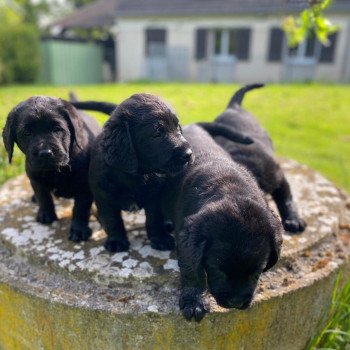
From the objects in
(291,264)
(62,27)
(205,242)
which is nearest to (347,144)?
(291,264)

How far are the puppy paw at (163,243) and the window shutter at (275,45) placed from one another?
20.1 m

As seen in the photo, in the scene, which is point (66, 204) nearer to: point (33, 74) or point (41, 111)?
point (41, 111)

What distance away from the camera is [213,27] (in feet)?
72.9

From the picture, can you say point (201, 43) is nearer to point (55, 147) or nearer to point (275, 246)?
point (55, 147)

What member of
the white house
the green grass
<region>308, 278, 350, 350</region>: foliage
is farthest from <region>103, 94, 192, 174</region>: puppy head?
the white house

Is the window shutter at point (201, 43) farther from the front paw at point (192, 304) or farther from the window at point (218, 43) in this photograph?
the front paw at point (192, 304)

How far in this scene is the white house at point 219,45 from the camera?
20.9 meters

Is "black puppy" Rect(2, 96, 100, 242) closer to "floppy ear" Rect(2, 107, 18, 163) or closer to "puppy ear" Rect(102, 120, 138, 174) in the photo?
"floppy ear" Rect(2, 107, 18, 163)

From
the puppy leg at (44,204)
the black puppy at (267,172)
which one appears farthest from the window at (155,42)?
the puppy leg at (44,204)

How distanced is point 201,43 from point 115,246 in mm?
20985

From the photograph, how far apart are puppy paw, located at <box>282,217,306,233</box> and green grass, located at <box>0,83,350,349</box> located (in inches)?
22.3

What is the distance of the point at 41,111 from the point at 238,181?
126cm

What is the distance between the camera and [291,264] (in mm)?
3002

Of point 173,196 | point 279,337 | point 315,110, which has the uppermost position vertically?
point 173,196
